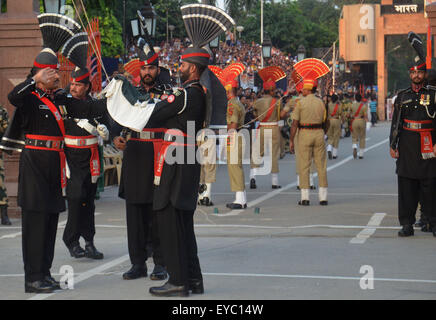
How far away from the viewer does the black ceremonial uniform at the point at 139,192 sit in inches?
353

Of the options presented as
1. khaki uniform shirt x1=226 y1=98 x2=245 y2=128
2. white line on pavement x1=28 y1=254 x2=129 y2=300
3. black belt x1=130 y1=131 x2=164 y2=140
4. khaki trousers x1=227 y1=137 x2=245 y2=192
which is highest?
khaki uniform shirt x1=226 y1=98 x2=245 y2=128

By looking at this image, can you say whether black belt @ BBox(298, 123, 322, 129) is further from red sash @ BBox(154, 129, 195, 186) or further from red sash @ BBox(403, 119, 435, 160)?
red sash @ BBox(154, 129, 195, 186)

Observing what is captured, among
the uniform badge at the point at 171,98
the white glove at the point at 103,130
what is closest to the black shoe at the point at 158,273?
the white glove at the point at 103,130

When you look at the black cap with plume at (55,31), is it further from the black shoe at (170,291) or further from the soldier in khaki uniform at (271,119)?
the soldier in khaki uniform at (271,119)

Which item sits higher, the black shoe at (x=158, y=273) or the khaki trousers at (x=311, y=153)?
the khaki trousers at (x=311, y=153)

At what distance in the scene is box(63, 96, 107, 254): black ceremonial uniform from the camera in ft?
33.9

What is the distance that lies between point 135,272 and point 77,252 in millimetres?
1548

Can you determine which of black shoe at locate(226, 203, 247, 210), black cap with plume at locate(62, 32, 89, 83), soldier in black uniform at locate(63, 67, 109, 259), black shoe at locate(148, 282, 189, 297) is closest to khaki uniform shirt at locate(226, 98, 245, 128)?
black shoe at locate(226, 203, 247, 210)

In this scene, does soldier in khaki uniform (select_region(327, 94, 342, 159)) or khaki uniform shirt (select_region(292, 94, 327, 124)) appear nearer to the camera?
khaki uniform shirt (select_region(292, 94, 327, 124))

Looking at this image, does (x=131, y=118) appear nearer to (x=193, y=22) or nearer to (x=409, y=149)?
(x=193, y=22)

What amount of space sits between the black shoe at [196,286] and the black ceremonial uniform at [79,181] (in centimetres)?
249

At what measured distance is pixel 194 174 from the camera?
8125 millimetres

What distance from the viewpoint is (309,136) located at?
1577cm

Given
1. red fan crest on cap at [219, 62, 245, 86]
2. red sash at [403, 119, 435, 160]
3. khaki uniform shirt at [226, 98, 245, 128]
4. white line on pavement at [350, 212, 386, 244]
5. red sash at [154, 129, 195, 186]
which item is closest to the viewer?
red sash at [154, 129, 195, 186]
